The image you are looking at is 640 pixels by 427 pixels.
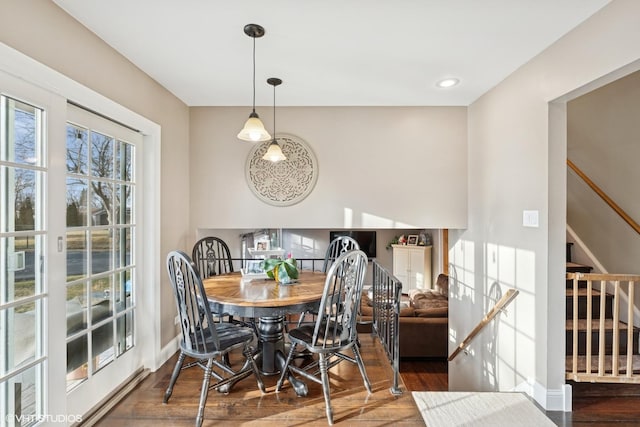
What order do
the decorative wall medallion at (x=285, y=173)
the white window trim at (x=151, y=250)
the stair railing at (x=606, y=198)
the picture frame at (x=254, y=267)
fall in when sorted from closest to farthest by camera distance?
1. the white window trim at (x=151, y=250)
2. the picture frame at (x=254, y=267)
3. the stair railing at (x=606, y=198)
4. the decorative wall medallion at (x=285, y=173)

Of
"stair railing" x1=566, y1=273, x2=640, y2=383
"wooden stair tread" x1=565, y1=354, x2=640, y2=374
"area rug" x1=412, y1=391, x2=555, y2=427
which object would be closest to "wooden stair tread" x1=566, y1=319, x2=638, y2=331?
"stair railing" x1=566, y1=273, x2=640, y2=383

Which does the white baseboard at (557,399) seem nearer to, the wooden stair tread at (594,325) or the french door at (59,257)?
the wooden stair tread at (594,325)

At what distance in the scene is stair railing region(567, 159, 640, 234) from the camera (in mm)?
2975

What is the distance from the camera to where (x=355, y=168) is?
358 cm

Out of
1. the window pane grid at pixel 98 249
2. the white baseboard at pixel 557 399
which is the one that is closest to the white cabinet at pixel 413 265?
the white baseboard at pixel 557 399

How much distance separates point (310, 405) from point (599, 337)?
2.14m

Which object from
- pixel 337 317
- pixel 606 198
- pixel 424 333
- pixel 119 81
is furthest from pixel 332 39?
pixel 424 333

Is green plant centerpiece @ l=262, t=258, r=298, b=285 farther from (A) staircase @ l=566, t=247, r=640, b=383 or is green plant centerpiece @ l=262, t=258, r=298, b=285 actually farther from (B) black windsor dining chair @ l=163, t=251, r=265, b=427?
(A) staircase @ l=566, t=247, r=640, b=383

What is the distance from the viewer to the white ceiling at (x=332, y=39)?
1851 mm

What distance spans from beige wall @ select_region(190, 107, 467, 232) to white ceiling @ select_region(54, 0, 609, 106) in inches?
19.5

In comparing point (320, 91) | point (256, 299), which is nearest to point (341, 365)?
point (256, 299)

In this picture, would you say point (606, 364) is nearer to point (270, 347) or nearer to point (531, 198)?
point (531, 198)

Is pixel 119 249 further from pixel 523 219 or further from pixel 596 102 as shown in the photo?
pixel 596 102

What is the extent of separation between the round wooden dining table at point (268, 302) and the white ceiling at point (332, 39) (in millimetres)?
1673
